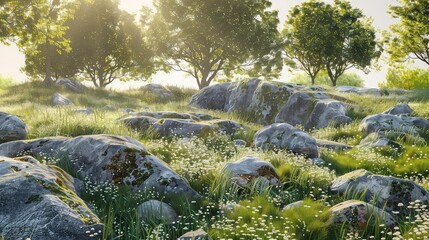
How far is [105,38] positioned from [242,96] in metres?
27.7

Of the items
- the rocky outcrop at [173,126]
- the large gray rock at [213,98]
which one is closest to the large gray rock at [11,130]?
the rocky outcrop at [173,126]

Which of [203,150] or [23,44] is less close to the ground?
[23,44]

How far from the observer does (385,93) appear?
94.1ft

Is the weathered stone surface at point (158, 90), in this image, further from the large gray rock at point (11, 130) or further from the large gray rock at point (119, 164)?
the large gray rock at point (119, 164)

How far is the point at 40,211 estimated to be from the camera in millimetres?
4820

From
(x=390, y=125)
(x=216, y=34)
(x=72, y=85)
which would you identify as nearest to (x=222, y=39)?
(x=216, y=34)

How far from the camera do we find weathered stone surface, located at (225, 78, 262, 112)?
2214 centimetres

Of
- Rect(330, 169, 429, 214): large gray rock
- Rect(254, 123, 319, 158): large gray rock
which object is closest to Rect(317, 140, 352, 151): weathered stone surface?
Rect(254, 123, 319, 158): large gray rock

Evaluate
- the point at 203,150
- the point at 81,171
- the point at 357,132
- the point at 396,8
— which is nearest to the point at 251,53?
the point at 396,8

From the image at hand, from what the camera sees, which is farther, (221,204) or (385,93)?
(385,93)

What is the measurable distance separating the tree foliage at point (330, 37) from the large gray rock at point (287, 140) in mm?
34361

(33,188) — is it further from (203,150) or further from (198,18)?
(198,18)

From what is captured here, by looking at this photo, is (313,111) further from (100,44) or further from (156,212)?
(100,44)

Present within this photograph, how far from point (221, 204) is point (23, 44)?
22.2m
